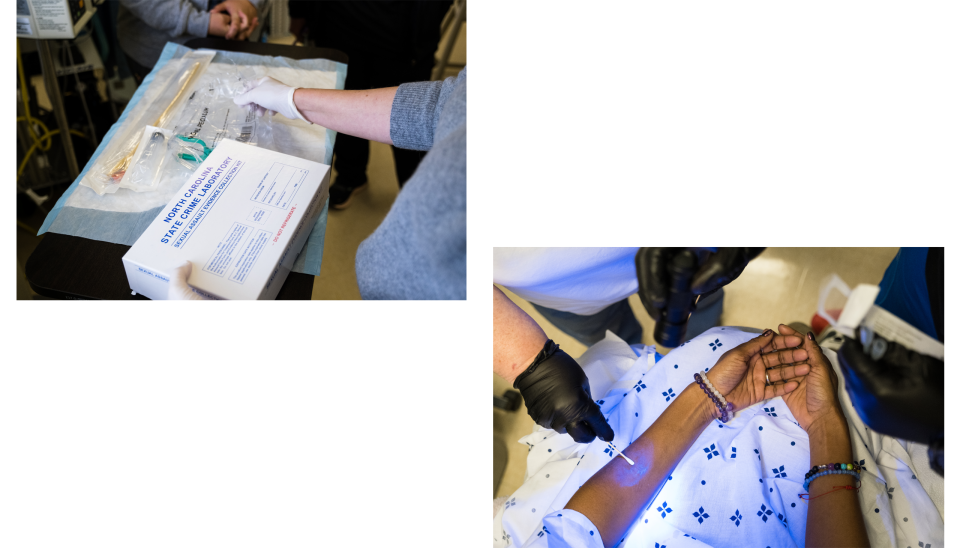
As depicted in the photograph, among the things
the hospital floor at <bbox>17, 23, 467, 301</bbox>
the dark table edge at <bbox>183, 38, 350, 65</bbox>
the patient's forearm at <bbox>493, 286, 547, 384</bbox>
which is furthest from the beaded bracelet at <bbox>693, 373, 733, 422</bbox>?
the hospital floor at <bbox>17, 23, 467, 301</bbox>

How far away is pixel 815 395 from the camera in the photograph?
2.15 ft

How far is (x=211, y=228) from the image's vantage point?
82 cm

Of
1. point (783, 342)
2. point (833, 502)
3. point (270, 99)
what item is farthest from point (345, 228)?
point (833, 502)

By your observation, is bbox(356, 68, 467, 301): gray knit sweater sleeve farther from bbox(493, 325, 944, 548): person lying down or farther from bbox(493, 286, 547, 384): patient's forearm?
bbox(493, 325, 944, 548): person lying down

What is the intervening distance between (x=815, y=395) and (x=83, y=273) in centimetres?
111

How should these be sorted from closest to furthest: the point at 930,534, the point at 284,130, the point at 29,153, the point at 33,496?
the point at 930,534, the point at 33,496, the point at 284,130, the point at 29,153

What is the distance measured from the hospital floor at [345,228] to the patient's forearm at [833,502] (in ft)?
4.71

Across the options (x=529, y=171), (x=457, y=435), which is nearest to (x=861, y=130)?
(x=529, y=171)

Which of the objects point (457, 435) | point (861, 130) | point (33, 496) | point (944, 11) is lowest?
point (33, 496)

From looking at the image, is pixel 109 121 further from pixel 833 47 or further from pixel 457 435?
pixel 833 47

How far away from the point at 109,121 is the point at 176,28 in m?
0.92

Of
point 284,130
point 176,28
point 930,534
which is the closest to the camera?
point 930,534

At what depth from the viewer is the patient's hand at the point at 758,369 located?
0.67 metres

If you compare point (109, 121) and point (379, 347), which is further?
point (109, 121)
